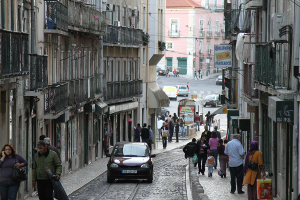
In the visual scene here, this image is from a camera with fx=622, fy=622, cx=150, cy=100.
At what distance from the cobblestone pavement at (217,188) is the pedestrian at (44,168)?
560 centimetres

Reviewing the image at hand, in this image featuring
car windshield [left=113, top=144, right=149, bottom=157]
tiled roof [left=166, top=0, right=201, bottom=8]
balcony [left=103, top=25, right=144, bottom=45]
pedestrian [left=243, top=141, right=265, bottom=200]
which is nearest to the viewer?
pedestrian [left=243, top=141, right=265, bottom=200]

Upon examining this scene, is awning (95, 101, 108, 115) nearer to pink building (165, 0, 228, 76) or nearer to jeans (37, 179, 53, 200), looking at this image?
jeans (37, 179, 53, 200)

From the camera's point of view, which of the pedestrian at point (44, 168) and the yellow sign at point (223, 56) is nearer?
the pedestrian at point (44, 168)

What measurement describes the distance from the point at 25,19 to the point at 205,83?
80.9 meters

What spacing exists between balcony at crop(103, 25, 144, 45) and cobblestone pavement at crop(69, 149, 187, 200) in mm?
11326

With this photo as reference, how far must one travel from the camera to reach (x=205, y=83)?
9938cm

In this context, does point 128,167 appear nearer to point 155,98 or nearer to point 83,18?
point 83,18

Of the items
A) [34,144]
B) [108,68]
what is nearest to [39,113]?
[34,144]

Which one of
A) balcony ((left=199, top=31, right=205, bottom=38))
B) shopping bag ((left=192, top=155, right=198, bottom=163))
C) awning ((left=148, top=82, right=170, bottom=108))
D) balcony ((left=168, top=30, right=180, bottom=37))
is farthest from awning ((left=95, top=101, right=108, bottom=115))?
balcony ((left=199, top=31, right=205, bottom=38))

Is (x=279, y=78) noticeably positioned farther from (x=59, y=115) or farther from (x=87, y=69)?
(x=87, y=69)

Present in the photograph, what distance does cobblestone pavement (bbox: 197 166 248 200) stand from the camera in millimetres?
17248

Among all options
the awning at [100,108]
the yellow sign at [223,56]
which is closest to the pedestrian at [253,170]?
the yellow sign at [223,56]

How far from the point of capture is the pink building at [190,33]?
340ft

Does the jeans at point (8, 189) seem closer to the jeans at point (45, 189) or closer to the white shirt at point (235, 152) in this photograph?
the jeans at point (45, 189)
